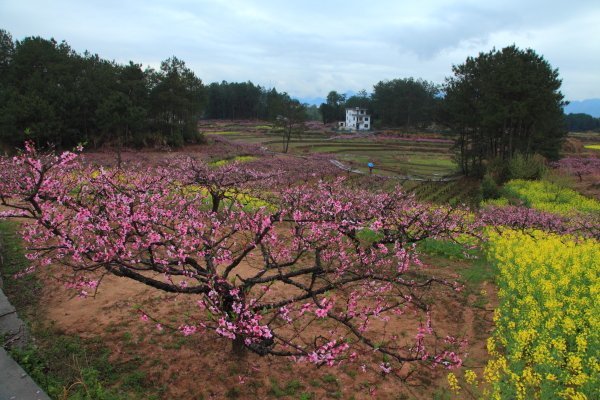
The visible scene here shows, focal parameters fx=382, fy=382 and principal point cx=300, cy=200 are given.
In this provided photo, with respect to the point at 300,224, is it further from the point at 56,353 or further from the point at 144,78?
the point at 144,78

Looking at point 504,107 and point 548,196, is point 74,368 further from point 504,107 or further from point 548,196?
point 504,107

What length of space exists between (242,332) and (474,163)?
3971 cm

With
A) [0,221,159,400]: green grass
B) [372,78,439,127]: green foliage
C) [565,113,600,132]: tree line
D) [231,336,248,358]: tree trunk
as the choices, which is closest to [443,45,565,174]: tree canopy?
[231,336,248,358]: tree trunk

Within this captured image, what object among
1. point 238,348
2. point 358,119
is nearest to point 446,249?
point 238,348

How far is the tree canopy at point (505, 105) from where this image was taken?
32.1 m

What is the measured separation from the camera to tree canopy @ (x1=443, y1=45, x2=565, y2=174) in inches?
1265

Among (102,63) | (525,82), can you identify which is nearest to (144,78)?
(102,63)

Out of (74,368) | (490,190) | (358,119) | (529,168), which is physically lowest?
(74,368)

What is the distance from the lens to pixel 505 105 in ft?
108

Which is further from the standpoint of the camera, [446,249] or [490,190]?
[490,190]

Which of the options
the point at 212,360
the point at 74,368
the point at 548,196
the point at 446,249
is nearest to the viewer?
the point at 74,368

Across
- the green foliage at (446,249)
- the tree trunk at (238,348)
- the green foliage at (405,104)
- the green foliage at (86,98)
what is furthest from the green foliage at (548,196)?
the green foliage at (405,104)

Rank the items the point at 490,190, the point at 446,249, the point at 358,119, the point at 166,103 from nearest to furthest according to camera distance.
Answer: the point at 446,249 → the point at 490,190 → the point at 166,103 → the point at 358,119

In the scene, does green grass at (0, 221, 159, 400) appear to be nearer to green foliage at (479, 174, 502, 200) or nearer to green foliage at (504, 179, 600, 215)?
green foliage at (504, 179, 600, 215)
